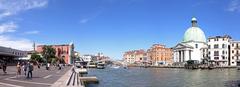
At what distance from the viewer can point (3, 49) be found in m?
148

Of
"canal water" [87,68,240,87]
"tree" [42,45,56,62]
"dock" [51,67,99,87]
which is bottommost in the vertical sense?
"canal water" [87,68,240,87]

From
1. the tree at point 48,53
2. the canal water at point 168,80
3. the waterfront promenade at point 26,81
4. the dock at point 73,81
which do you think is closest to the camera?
the dock at point 73,81

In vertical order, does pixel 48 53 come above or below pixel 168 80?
above

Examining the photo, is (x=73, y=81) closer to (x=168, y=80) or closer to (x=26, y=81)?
(x=26, y=81)

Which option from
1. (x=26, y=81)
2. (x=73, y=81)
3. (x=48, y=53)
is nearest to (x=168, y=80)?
(x=73, y=81)

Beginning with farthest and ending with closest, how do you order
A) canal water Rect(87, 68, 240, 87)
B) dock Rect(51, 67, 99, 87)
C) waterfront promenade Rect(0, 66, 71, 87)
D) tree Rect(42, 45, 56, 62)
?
tree Rect(42, 45, 56, 62) < canal water Rect(87, 68, 240, 87) < waterfront promenade Rect(0, 66, 71, 87) < dock Rect(51, 67, 99, 87)

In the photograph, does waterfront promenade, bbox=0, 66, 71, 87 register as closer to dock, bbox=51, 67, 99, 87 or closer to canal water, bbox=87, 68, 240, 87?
dock, bbox=51, 67, 99, 87

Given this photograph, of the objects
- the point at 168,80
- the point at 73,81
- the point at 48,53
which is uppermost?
the point at 48,53

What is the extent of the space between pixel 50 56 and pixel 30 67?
496ft

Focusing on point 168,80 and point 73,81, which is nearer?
point 73,81

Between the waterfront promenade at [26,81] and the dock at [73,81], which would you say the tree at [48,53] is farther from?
the waterfront promenade at [26,81]

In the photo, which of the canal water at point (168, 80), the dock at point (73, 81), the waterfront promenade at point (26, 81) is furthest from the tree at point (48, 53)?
the waterfront promenade at point (26, 81)

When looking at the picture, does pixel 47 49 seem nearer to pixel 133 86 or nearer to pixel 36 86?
pixel 133 86

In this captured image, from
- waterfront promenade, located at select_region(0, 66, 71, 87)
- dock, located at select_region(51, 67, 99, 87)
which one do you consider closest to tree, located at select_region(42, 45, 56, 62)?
dock, located at select_region(51, 67, 99, 87)
